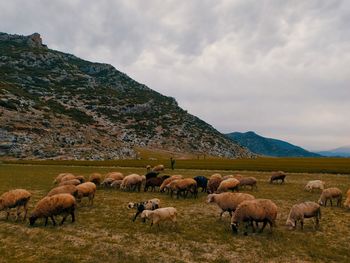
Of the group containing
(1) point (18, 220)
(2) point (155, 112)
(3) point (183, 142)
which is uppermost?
(2) point (155, 112)

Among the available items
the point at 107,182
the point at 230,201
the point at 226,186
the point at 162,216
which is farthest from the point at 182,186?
the point at 107,182

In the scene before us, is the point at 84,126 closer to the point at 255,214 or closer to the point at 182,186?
the point at 182,186

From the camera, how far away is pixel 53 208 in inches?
730

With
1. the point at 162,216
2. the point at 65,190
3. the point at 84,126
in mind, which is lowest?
the point at 162,216

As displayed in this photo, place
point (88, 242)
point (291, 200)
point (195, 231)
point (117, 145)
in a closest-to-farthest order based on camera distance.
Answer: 1. point (88, 242)
2. point (195, 231)
3. point (291, 200)
4. point (117, 145)

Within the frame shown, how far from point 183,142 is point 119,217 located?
5662 inches

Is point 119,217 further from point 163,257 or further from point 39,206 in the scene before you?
point 163,257

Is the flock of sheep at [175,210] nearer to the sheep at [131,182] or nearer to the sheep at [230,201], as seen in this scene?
the sheep at [230,201]

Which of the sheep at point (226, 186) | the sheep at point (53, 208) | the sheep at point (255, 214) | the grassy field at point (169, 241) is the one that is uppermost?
the sheep at point (226, 186)

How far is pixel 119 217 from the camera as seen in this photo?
2066cm

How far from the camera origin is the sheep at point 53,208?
60.3 feet

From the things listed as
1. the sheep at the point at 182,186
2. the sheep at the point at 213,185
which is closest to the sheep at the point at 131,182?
the sheep at the point at 182,186

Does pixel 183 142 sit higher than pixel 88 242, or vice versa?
pixel 183 142

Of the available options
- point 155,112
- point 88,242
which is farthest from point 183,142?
point 88,242
